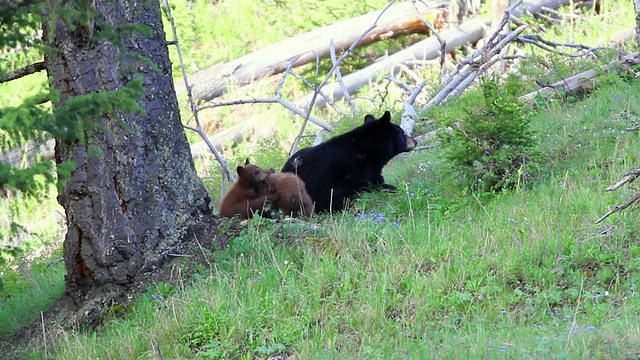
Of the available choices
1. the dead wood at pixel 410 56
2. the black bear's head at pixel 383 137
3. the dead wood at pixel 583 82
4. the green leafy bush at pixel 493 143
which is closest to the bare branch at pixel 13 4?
the green leafy bush at pixel 493 143

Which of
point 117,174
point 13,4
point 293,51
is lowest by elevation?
point 293,51

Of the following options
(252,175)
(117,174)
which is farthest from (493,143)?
(117,174)

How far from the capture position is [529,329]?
5.16 meters

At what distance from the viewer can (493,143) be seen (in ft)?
25.4

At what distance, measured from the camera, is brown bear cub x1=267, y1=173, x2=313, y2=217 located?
799 cm

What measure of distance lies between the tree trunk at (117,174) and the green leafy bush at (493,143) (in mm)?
2710

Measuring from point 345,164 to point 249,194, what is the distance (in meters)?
1.35

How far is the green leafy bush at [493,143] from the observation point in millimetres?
7605

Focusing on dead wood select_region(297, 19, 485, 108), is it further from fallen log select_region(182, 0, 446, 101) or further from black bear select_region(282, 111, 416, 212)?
black bear select_region(282, 111, 416, 212)

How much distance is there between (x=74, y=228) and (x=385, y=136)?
4000 mm

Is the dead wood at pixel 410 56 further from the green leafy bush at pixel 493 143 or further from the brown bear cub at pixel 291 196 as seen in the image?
the green leafy bush at pixel 493 143

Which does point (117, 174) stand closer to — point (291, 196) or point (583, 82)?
point (291, 196)

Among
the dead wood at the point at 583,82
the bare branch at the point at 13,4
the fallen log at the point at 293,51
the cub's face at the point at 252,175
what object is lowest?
the dead wood at the point at 583,82

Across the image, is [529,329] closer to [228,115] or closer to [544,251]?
[544,251]
